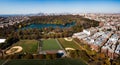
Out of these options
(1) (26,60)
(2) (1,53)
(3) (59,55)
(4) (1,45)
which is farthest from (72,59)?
(4) (1,45)

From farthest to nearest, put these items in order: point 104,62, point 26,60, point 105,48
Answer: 1. point 105,48
2. point 26,60
3. point 104,62

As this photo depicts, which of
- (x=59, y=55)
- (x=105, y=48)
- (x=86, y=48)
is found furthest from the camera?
(x=86, y=48)

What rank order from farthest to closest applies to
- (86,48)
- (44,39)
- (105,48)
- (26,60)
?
1. (44,39)
2. (86,48)
3. (105,48)
4. (26,60)

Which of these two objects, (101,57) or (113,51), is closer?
(101,57)

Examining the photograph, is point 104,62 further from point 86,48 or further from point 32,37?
point 32,37

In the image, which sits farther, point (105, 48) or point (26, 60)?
point (105, 48)

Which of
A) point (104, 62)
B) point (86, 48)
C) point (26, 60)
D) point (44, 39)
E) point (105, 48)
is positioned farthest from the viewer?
point (44, 39)

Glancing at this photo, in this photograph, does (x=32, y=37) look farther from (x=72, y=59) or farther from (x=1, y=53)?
(x=72, y=59)

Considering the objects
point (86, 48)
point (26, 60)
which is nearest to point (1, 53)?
point (26, 60)

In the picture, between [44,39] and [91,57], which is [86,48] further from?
[44,39]
